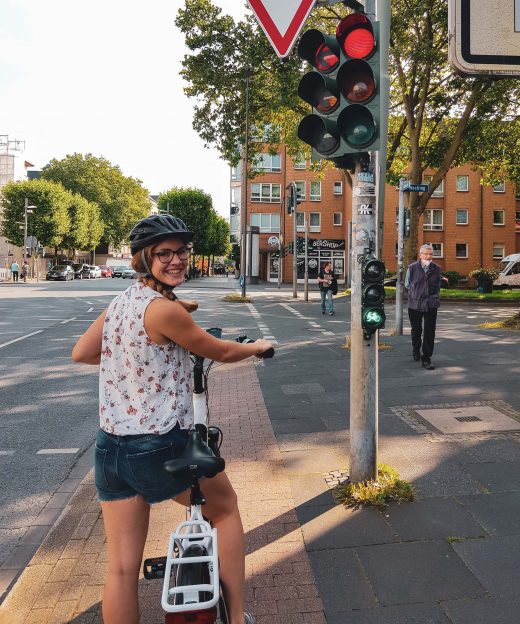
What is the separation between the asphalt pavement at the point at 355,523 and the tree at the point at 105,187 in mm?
80717

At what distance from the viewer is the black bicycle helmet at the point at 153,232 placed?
2156 mm

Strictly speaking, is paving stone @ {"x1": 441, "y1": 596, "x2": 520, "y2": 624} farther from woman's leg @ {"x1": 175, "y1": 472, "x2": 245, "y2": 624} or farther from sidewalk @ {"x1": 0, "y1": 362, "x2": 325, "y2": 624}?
woman's leg @ {"x1": 175, "y1": 472, "x2": 245, "y2": 624}

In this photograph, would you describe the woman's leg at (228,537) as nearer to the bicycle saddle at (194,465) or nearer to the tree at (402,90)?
the bicycle saddle at (194,465)

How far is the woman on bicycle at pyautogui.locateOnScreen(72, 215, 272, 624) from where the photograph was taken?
2068mm

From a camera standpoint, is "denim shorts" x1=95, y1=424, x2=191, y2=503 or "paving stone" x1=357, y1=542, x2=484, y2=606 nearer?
"denim shorts" x1=95, y1=424, x2=191, y2=503

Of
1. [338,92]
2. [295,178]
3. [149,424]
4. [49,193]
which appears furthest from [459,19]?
[49,193]

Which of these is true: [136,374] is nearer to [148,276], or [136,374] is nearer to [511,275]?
[148,276]

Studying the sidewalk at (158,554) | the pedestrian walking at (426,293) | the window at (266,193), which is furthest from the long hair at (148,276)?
the window at (266,193)

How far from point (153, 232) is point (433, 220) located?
50428 millimetres

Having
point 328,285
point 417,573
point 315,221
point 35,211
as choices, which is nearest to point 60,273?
point 35,211

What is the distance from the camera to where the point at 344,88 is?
3822mm

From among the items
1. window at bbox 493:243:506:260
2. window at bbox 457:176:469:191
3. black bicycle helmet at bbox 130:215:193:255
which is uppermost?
window at bbox 457:176:469:191

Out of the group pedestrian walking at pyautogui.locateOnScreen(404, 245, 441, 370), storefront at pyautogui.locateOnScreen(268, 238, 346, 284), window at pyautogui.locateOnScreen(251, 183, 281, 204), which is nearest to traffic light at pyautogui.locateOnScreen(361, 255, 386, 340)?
pedestrian walking at pyautogui.locateOnScreen(404, 245, 441, 370)

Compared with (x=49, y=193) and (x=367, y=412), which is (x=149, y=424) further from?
(x=49, y=193)
